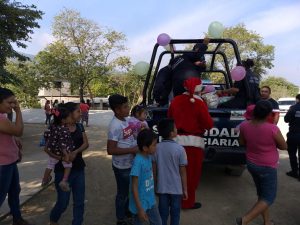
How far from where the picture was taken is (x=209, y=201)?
5.25 metres

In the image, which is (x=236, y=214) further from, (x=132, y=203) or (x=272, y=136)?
(x=132, y=203)

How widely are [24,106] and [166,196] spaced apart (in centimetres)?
4172

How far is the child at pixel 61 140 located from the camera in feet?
12.0

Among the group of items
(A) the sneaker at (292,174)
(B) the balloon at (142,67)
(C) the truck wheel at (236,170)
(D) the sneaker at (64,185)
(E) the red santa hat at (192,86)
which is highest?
(B) the balloon at (142,67)

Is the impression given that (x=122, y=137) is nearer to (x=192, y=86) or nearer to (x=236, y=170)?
(x=192, y=86)

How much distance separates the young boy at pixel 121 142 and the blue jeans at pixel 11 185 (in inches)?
41.8

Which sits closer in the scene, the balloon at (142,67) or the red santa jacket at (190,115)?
the red santa jacket at (190,115)

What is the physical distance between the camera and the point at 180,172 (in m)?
3.65

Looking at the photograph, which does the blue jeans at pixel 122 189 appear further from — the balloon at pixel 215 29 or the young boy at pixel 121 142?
the balloon at pixel 215 29

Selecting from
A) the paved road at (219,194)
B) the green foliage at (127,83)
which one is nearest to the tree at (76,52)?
the green foliage at (127,83)

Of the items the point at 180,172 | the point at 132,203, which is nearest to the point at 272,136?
the point at 180,172

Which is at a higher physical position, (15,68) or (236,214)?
(15,68)

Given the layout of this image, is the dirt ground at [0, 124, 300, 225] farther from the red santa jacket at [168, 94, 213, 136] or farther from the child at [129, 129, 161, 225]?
the child at [129, 129, 161, 225]

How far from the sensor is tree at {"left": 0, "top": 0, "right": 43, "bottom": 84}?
11.8m
